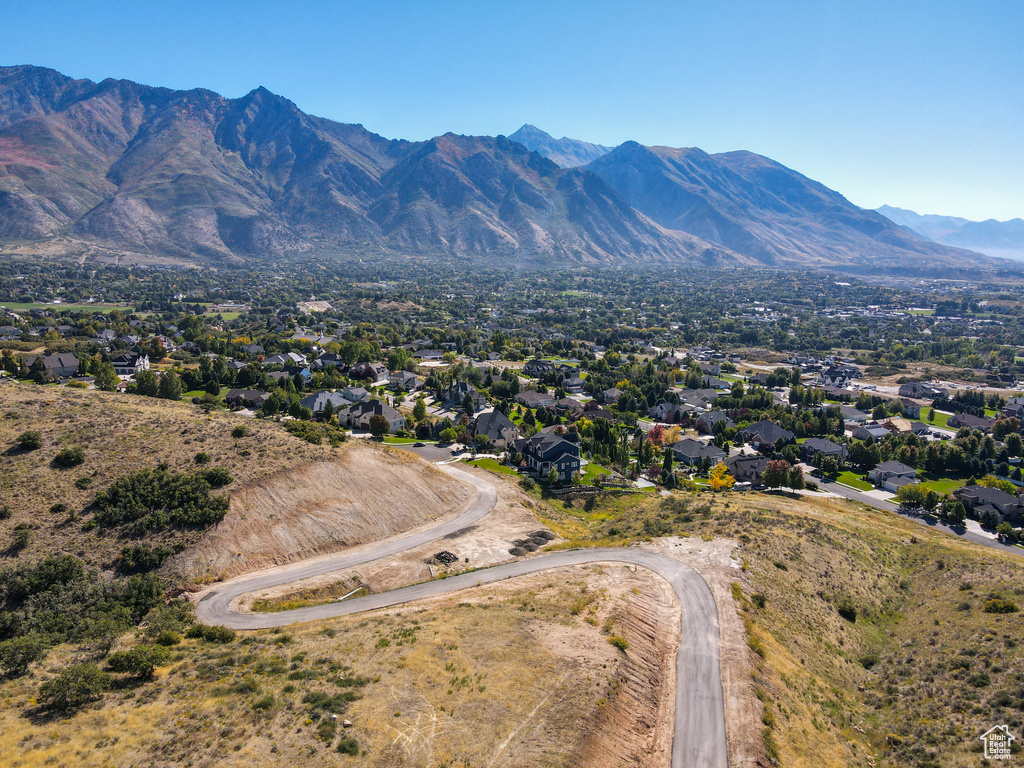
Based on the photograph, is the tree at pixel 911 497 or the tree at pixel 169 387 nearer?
the tree at pixel 911 497

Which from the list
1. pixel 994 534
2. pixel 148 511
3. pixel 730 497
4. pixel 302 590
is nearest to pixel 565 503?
pixel 730 497

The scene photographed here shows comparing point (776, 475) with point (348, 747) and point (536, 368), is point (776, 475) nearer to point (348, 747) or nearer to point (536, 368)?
point (348, 747)

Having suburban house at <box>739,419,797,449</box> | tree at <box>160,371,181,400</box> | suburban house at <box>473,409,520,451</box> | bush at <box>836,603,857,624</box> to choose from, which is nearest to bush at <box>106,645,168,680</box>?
bush at <box>836,603,857,624</box>

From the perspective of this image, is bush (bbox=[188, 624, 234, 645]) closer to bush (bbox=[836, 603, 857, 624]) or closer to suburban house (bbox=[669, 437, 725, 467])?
bush (bbox=[836, 603, 857, 624])

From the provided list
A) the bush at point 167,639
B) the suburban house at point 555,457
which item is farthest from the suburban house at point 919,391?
the bush at point 167,639

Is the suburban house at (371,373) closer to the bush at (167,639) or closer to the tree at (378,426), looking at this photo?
the tree at (378,426)

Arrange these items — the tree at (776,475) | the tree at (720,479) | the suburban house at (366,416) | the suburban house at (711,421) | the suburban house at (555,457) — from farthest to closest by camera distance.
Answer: the suburban house at (711,421) → the suburban house at (366,416) → the tree at (776,475) → the tree at (720,479) → the suburban house at (555,457)

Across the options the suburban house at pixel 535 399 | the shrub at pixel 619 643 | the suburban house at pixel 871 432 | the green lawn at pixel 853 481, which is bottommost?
the green lawn at pixel 853 481
